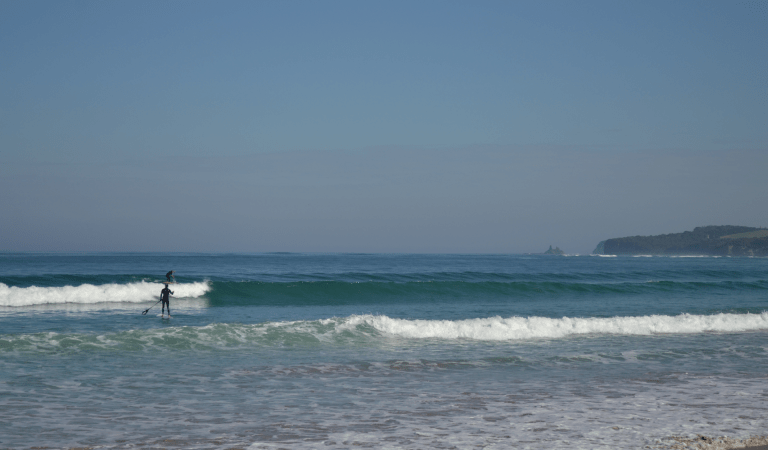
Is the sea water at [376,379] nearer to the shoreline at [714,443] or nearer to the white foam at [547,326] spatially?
the white foam at [547,326]

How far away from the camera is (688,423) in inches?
314

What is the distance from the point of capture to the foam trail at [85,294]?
24.9 metres

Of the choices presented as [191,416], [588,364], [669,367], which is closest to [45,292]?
[191,416]

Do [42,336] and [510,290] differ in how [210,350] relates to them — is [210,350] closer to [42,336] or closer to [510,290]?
[42,336]

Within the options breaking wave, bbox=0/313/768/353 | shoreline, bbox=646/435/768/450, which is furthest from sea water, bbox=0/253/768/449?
shoreline, bbox=646/435/768/450

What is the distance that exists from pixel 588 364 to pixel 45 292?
24.6 metres

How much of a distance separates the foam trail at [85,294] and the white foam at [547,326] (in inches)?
593

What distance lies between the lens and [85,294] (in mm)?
26953

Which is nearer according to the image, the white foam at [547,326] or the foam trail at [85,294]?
the white foam at [547,326]

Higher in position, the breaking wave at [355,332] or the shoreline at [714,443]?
the shoreline at [714,443]

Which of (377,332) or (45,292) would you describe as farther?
(45,292)

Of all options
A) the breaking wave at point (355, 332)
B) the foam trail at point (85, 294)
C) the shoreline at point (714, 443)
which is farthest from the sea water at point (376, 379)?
the foam trail at point (85, 294)

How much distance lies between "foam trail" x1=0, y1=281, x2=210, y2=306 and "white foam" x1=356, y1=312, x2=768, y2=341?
49.4ft

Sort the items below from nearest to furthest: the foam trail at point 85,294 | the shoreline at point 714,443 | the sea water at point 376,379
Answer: the shoreline at point 714,443 → the sea water at point 376,379 → the foam trail at point 85,294
